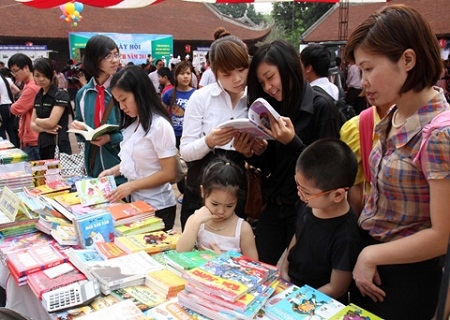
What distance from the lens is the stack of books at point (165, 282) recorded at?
1.30 meters

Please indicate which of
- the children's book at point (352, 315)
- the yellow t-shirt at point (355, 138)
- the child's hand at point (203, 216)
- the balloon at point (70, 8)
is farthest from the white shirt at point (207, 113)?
the balloon at point (70, 8)

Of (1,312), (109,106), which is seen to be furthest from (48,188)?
(1,312)

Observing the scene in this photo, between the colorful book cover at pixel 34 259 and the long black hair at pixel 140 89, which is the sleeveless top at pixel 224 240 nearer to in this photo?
the colorful book cover at pixel 34 259

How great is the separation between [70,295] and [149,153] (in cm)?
92

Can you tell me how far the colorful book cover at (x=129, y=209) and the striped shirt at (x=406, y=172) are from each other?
110cm

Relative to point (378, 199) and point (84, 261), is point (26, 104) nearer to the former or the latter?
point (84, 261)

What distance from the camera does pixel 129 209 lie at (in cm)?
195

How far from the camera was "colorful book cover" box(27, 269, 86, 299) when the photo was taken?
135 centimetres

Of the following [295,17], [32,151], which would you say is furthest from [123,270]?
[295,17]

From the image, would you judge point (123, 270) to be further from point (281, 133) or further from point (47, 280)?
point (281, 133)

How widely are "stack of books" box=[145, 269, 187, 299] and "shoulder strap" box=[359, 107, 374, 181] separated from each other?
0.76m

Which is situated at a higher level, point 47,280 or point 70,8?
point 70,8

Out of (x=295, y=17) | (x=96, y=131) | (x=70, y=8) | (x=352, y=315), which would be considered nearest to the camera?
(x=352, y=315)

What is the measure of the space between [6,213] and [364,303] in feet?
5.27
